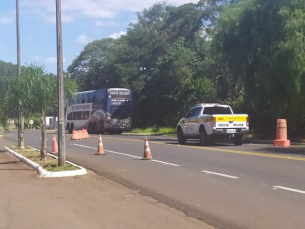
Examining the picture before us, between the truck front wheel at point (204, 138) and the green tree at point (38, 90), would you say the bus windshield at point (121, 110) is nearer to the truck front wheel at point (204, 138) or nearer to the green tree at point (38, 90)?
the truck front wheel at point (204, 138)

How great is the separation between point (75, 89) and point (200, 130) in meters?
7.84

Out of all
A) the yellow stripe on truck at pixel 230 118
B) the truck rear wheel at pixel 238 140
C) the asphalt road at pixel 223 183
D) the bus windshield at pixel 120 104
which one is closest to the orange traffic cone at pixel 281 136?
the yellow stripe on truck at pixel 230 118

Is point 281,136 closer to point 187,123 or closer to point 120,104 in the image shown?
point 187,123

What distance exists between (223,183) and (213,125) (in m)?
11.4

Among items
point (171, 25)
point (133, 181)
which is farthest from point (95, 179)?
point (171, 25)

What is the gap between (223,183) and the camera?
11.7 m

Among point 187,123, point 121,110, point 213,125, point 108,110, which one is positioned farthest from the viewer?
point 121,110

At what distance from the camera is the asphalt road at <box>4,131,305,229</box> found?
827cm

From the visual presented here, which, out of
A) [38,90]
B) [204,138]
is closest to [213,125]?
[204,138]

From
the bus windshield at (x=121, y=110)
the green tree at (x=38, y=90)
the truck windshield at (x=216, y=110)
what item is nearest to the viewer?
the green tree at (x=38, y=90)

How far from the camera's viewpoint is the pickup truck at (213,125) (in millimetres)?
23047

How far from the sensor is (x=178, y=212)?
8.72 meters

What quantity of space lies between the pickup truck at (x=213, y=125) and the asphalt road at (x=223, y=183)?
349 centimetres

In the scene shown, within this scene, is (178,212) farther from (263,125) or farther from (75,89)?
(263,125)
